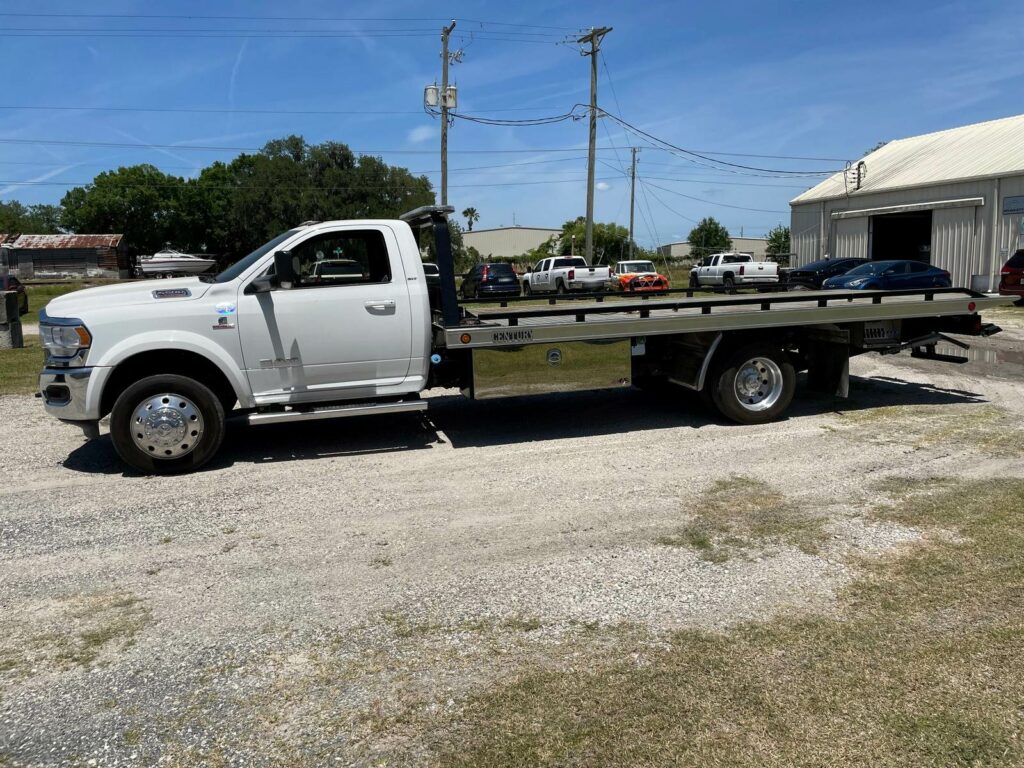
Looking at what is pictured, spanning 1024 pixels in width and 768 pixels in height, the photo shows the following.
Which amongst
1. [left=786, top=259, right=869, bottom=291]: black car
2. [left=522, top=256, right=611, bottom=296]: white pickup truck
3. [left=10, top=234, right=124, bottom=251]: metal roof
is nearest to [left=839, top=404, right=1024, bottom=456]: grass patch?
[left=786, top=259, right=869, bottom=291]: black car

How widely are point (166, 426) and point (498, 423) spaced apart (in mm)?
3404

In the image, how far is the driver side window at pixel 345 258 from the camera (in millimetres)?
7336

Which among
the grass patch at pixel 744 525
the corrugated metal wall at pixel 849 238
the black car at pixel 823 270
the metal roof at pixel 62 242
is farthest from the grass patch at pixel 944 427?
the metal roof at pixel 62 242

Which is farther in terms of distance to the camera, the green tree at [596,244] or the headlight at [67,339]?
the green tree at [596,244]

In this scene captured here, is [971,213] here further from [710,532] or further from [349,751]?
[349,751]

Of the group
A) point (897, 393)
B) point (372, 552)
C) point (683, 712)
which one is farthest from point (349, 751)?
point (897, 393)

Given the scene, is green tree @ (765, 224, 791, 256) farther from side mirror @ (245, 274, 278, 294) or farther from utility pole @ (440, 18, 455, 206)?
side mirror @ (245, 274, 278, 294)

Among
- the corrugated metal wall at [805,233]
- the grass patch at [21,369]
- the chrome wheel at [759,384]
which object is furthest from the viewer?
the corrugated metal wall at [805,233]

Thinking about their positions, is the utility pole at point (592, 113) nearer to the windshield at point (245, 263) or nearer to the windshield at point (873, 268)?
the windshield at point (873, 268)

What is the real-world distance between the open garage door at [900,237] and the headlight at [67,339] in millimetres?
37081

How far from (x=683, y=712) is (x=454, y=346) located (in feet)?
14.8

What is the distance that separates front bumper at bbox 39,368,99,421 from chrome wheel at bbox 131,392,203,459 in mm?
385

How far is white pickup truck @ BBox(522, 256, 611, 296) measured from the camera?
115ft

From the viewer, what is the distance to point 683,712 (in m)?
3.34
